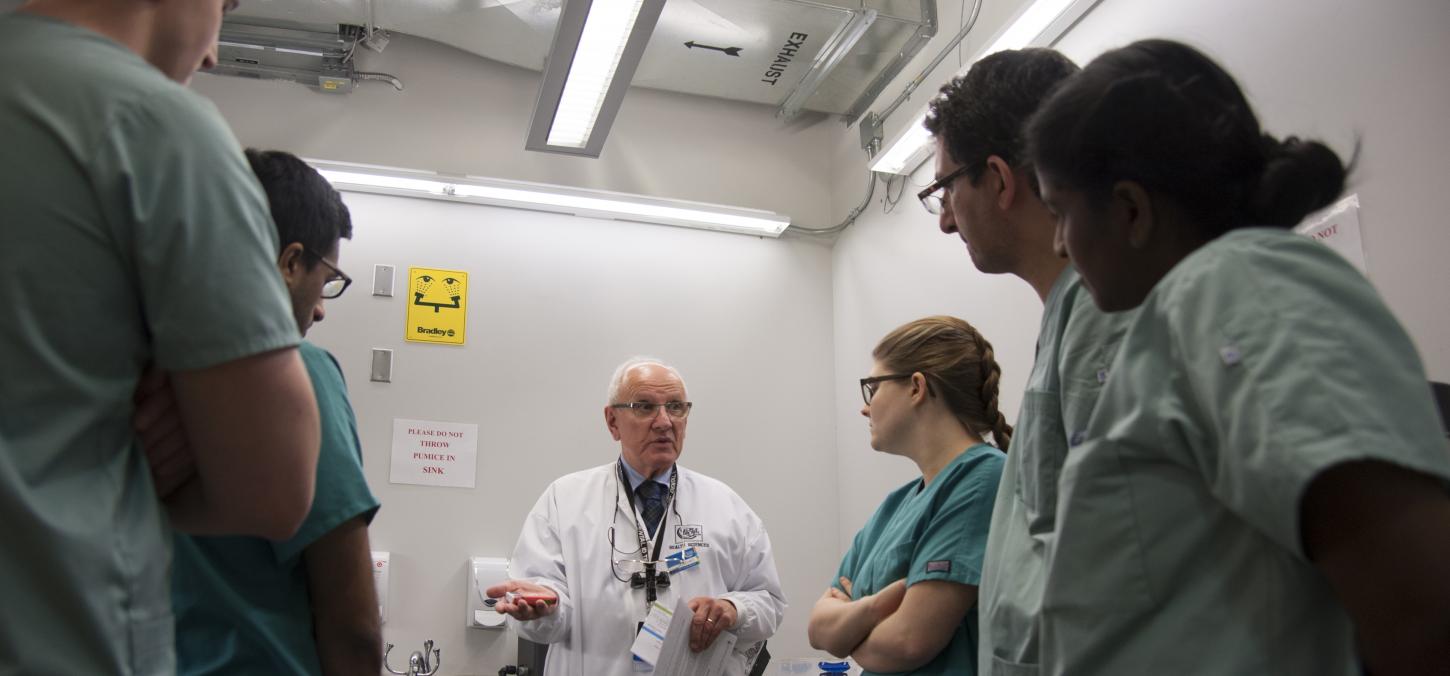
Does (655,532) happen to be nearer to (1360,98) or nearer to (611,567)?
(611,567)

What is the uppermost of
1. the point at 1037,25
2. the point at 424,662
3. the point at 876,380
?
the point at 1037,25

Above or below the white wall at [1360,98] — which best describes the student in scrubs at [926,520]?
below

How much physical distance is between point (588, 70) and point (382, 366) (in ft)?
4.97

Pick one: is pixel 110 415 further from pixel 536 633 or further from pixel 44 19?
pixel 536 633

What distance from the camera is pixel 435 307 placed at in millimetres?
4180

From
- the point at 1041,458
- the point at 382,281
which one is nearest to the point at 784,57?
the point at 382,281

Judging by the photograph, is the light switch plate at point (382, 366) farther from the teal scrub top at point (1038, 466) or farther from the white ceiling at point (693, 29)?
the teal scrub top at point (1038, 466)

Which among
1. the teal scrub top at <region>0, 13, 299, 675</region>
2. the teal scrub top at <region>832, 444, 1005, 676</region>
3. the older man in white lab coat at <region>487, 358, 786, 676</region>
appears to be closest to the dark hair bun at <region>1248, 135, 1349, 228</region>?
the teal scrub top at <region>0, 13, 299, 675</region>

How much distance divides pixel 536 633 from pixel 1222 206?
97.4 inches

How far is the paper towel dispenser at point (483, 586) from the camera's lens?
3834 millimetres

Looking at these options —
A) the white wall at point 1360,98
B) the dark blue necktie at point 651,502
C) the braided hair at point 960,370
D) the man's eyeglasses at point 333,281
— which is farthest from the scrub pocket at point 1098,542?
the dark blue necktie at point 651,502

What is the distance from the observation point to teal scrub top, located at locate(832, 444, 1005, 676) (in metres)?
1.85

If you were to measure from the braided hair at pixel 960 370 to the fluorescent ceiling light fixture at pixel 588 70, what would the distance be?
1.46m

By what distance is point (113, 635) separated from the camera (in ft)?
2.49
